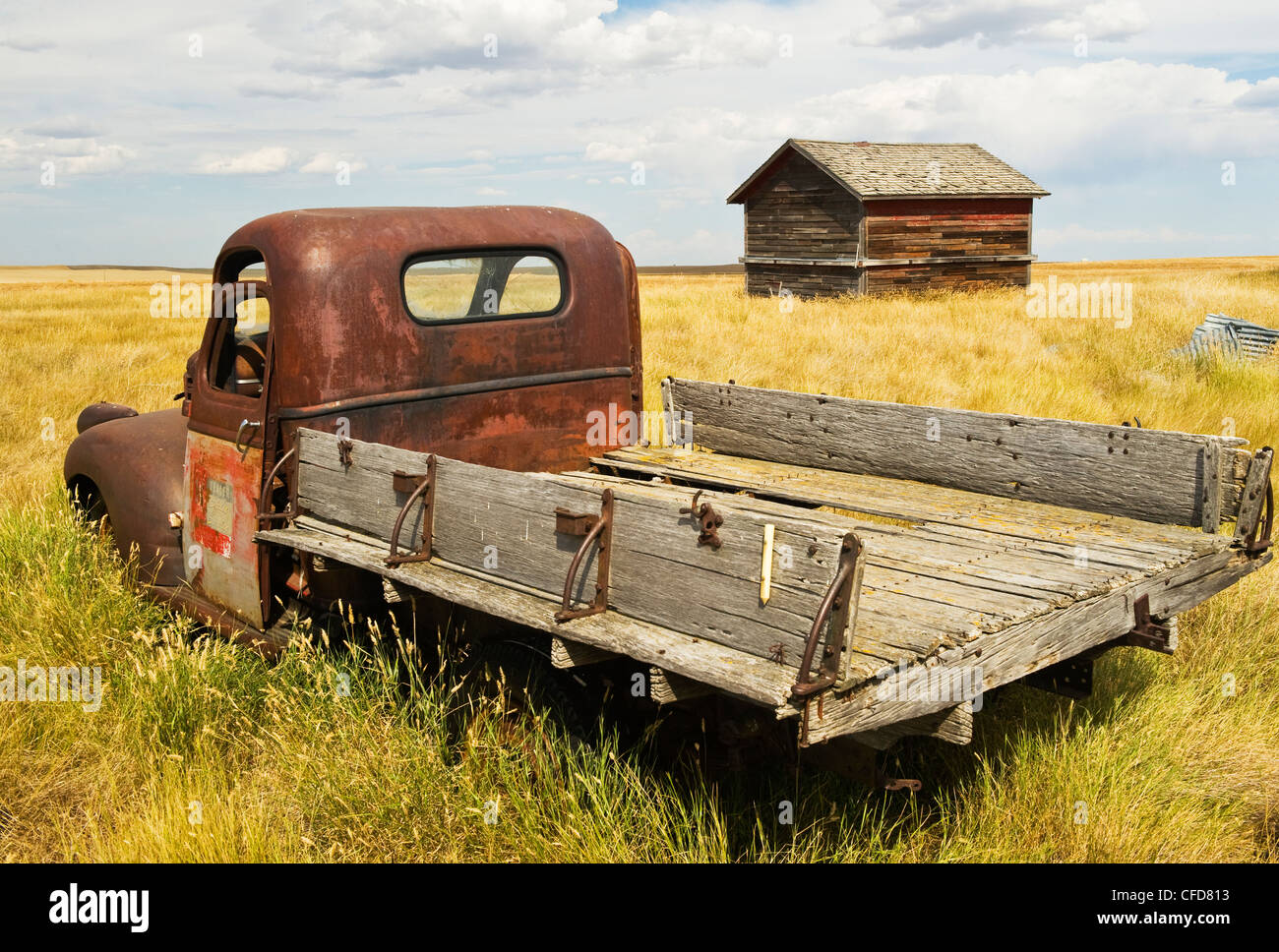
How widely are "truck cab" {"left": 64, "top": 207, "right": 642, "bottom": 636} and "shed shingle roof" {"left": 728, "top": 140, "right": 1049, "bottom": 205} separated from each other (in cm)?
1699

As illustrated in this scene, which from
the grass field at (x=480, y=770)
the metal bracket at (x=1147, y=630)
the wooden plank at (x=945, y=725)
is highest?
the metal bracket at (x=1147, y=630)

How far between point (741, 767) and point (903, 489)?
1800 millimetres

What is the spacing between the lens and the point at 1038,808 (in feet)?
11.0

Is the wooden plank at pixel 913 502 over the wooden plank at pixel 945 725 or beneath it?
over

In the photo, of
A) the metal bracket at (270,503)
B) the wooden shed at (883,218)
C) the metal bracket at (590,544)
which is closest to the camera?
the metal bracket at (590,544)

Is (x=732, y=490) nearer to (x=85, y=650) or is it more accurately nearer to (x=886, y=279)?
(x=85, y=650)

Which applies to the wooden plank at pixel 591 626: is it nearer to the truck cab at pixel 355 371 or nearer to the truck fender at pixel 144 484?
the truck cab at pixel 355 371

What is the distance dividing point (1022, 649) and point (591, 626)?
1.15 m

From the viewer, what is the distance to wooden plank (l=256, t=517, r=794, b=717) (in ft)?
8.00

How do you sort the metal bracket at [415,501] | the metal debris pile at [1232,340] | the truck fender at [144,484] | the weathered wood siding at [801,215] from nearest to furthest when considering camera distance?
the metal bracket at [415,501] < the truck fender at [144,484] < the metal debris pile at [1232,340] < the weathered wood siding at [801,215]

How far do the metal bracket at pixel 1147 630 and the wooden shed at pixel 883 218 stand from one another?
18634 millimetres

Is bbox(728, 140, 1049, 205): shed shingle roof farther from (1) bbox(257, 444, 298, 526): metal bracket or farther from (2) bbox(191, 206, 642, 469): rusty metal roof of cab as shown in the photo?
(1) bbox(257, 444, 298, 526): metal bracket

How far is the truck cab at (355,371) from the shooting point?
431 centimetres

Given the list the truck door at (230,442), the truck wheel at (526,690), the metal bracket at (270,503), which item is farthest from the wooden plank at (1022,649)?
the truck door at (230,442)
